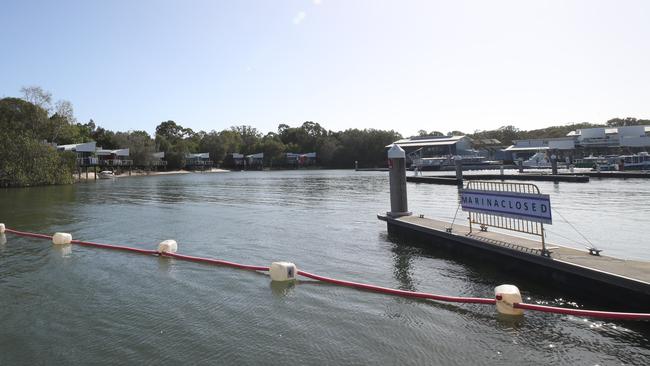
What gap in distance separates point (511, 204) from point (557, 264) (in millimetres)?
1999

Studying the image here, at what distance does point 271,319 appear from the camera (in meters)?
6.89

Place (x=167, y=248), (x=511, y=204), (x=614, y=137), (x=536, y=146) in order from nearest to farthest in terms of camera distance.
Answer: (x=511, y=204)
(x=167, y=248)
(x=614, y=137)
(x=536, y=146)

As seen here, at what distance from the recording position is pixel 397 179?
1444 cm

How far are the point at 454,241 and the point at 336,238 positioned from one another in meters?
4.25

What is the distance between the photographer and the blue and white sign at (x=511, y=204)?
333 inches

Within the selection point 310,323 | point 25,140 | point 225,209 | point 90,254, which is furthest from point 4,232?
point 25,140

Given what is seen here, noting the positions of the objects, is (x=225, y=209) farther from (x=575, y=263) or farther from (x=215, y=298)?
(x=575, y=263)

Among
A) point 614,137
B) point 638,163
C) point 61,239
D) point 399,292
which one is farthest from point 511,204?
point 614,137

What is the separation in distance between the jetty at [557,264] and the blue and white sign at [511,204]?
22.3 inches

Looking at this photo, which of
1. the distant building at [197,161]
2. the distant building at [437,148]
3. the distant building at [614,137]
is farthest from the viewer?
the distant building at [197,161]

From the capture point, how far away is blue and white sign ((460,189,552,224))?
846cm

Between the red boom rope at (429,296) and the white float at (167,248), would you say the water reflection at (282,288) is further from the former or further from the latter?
the white float at (167,248)

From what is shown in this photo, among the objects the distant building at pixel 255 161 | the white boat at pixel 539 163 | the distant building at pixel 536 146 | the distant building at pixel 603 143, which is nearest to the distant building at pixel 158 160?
the distant building at pixel 255 161

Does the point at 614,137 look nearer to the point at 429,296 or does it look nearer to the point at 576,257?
the point at 576,257
